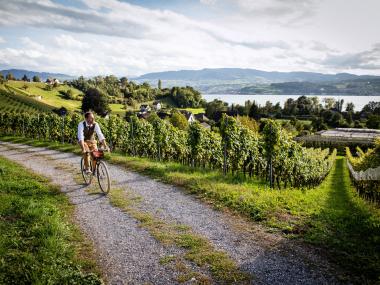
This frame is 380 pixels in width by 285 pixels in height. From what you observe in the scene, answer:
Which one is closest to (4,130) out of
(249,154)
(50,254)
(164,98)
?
(249,154)

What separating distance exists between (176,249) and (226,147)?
537 inches

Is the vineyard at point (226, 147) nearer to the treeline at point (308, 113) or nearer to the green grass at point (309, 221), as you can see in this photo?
the green grass at point (309, 221)

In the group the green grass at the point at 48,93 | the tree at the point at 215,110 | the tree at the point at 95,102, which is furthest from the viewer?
the tree at the point at 215,110

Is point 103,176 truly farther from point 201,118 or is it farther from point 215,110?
point 215,110

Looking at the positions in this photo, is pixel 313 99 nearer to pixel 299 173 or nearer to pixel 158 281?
pixel 299 173

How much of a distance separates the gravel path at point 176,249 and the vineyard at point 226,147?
7.94 m

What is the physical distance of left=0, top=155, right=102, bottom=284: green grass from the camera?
5504mm

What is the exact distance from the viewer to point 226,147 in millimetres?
19906

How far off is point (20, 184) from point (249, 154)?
14.2 metres

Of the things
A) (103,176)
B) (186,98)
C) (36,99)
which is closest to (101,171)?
(103,176)

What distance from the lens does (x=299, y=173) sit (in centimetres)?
2309

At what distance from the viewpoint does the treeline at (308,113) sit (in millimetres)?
124062

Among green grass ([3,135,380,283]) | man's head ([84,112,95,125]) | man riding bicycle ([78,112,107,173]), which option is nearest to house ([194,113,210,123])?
green grass ([3,135,380,283])

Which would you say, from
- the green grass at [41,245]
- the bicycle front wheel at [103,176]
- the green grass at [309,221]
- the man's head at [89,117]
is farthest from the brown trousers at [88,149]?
the green grass at [309,221]
